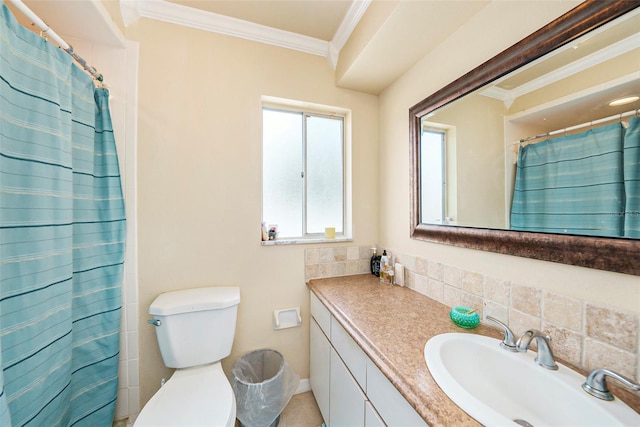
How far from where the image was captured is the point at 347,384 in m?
1.05

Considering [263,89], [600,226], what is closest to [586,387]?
[600,226]

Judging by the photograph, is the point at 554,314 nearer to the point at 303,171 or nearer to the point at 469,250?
the point at 469,250

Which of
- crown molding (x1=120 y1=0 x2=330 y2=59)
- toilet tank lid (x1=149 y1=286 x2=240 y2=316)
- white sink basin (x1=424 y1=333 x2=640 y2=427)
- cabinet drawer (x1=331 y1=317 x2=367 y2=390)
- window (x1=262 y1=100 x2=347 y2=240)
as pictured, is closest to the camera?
white sink basin (x1=424 y1=333 x2=640 y2=427)

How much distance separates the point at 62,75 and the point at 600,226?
6.71 ft

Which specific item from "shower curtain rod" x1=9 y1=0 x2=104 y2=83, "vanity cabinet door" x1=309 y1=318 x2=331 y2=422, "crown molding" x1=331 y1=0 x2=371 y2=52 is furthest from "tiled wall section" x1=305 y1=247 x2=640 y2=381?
"shower curtain rod" x1=9 y1=0 x2=104 y2=83

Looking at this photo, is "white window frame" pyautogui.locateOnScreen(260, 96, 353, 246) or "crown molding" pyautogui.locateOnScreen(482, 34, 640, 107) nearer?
"crown molding" pyautogui.locateOnScreen(482, 34, 640, 107)

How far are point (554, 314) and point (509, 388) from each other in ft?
0.96

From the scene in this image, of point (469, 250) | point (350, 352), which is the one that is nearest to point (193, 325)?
point (350, 352)

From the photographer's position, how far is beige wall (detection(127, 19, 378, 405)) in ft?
4.49

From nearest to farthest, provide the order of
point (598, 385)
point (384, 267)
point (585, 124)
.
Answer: point (598, 385)
point (585, 124)
point (384, 267)

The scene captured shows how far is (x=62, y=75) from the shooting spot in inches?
39.1

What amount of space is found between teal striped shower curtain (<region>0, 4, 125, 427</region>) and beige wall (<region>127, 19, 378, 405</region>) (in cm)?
16

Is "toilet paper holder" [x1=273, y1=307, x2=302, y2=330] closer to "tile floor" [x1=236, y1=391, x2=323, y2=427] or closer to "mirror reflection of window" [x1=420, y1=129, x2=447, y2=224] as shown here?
"tile floor" [x1=236, y1=391, x2=323, y2=427]

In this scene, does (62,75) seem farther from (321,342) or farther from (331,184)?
(321,342)
